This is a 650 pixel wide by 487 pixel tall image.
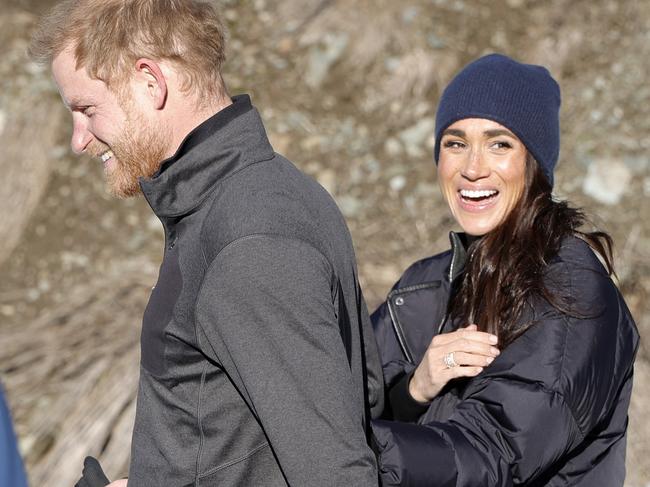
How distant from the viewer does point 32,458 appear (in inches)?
176

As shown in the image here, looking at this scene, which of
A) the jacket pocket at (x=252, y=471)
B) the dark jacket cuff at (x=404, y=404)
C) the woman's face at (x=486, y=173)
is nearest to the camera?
the jacket pocket at (x=252, y=471)

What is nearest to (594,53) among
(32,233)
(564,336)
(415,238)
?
(415,238)

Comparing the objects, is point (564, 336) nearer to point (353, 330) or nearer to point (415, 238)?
point (353, 330)

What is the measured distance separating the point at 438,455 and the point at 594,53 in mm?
5424

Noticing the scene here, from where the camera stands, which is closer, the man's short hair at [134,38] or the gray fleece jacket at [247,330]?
the gray fleece jacket at [247,330]

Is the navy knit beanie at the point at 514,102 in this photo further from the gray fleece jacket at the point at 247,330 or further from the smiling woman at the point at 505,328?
the gray fleece jacket at the point at 247,330

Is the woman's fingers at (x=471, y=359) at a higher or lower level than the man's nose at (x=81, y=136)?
lower

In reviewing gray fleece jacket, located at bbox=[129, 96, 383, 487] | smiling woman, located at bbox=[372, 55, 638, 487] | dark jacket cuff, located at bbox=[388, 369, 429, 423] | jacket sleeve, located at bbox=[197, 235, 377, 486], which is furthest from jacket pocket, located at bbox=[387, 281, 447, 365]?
jacket sleeve, located at bbox=[197, 235, 377, 486]

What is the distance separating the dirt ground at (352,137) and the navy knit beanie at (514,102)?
2.43 meters

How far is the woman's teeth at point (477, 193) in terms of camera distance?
103 inches

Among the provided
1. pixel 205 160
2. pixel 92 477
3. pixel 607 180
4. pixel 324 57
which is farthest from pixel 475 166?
pixel 324 57

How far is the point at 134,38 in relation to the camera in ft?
6.21

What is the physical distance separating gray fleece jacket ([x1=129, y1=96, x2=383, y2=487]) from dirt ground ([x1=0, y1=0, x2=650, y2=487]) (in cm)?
311

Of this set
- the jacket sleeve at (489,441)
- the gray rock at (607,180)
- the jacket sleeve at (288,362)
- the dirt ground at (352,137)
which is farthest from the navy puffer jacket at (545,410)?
the gray rock at (607,180)
